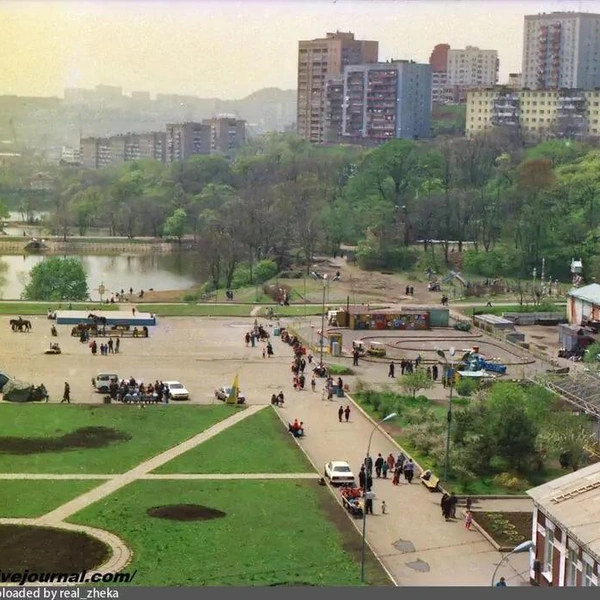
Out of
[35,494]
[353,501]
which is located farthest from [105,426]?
[353,501]

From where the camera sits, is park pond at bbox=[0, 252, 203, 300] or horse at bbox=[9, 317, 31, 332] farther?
park pond at bbox=[0, 252, 203, 300]

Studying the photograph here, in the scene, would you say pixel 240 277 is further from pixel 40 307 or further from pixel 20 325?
pixel 20 325

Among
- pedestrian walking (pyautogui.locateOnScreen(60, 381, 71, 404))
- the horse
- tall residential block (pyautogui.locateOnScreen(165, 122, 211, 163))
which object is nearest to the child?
pedestrian walking (pyautogui.locateOnScreen(60, 381, 71, 404))

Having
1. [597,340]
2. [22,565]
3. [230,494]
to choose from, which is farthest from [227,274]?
[22,565]

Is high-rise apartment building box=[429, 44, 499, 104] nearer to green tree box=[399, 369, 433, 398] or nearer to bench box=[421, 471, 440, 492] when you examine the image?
green tree box=[399, 369, 433, 398]

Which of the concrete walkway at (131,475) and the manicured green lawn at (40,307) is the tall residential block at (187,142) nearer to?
the manicured green lawn at (40,307)

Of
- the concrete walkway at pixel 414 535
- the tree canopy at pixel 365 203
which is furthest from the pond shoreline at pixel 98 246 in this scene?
Answer: the concrete walkway at pixel 414 535

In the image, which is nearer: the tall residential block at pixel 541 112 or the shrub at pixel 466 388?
the shrub at pixel 466 388
